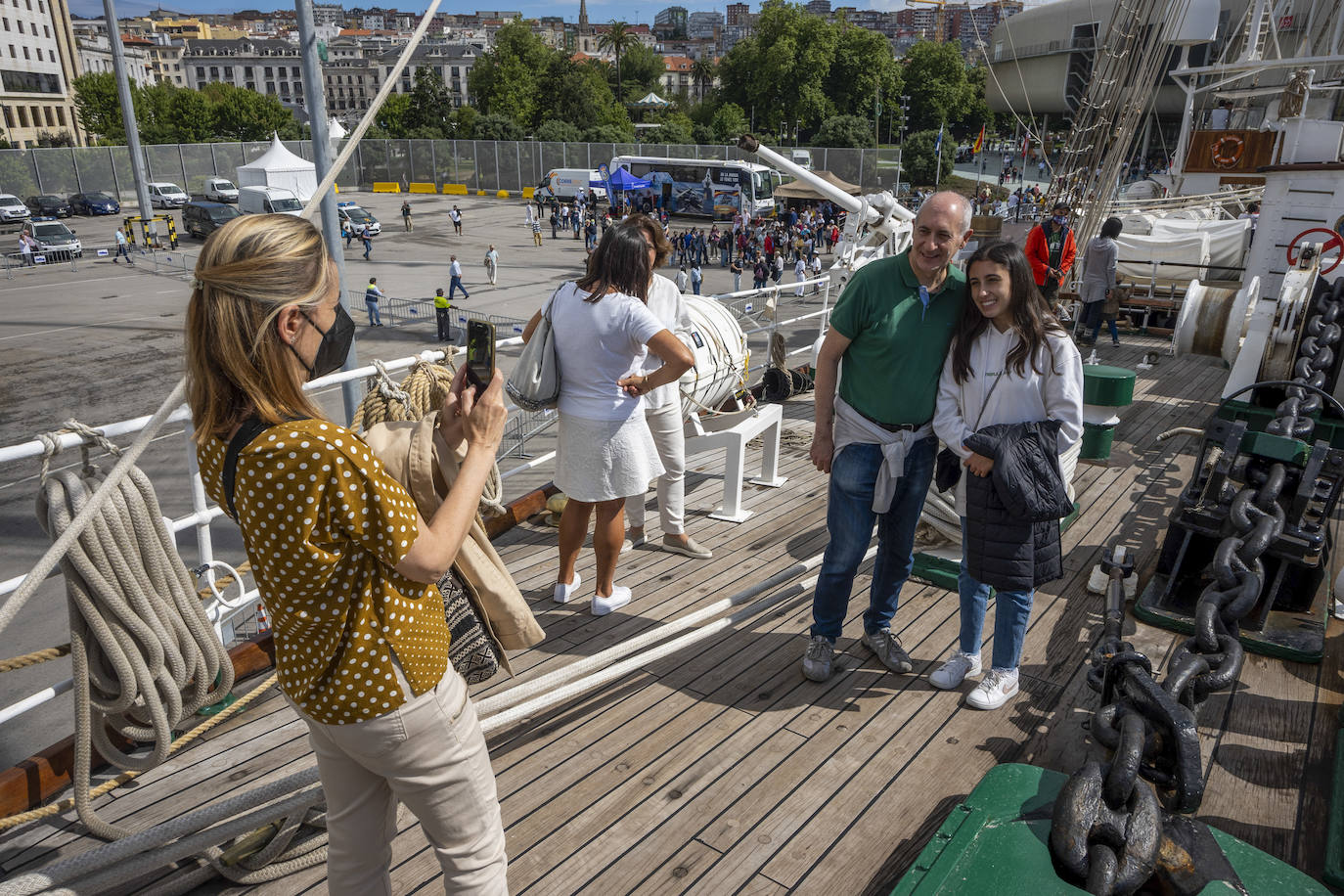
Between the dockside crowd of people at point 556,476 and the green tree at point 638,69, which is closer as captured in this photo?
the dockside crowd of people at point 556,476

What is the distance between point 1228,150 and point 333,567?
18341 millimetres

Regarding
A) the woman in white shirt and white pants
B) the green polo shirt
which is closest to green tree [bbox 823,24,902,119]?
the woman in white shirt and white pants

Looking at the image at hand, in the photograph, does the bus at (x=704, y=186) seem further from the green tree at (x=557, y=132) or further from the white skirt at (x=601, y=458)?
the white skirt at (x=601, y=458)

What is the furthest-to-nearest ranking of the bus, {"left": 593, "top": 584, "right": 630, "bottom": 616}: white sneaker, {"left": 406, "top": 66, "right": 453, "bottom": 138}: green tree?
{"left": 406, "top": 66, "right": 453, "bottom": 138}: green tree → the bus → {"left": 593, "top": 584, "right": 630, "bottom": 616}: white sneaker

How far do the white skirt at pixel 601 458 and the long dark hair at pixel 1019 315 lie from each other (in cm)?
131

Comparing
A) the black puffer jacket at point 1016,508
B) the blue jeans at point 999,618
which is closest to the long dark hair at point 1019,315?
the black puffer jacket at point 1016,508

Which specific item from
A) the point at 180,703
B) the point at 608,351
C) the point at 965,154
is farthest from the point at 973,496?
the point at 965,154

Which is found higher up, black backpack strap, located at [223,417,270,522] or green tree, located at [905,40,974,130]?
green tree, located at [905,40,974,130]

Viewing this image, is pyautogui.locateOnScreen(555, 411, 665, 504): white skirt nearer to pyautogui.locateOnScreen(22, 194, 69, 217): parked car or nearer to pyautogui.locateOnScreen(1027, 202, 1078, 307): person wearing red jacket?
pyautogui.locateOnScreen(1027, 202, 1078, 307): person wearing red jacket

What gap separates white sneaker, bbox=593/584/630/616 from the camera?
12.3 feet

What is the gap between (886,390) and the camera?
2973 mm

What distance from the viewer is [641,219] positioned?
12.3 feet

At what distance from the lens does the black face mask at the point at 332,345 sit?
1499mm

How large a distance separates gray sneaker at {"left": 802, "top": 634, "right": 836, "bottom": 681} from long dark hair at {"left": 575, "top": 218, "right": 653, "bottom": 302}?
4.93 feet
